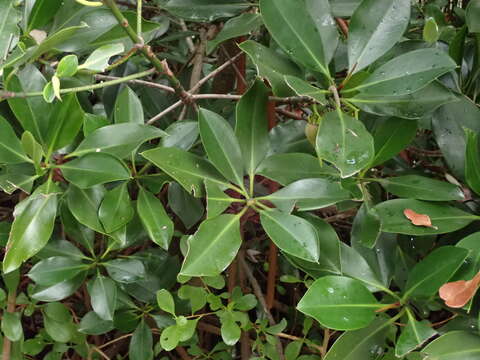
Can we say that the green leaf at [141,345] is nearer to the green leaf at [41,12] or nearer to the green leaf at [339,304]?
the green leaf at [339,304]

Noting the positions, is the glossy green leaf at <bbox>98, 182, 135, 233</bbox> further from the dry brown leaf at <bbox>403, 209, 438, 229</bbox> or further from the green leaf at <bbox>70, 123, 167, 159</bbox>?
the dry brown leaf at <bbox>403, 209, 438, 229</bbox>

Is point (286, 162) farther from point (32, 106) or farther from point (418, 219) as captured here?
point (32, 106)

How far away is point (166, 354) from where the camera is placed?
118 centimetres

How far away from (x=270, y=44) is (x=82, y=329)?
23.4 inches

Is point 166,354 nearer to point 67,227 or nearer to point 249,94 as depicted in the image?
point 67,227

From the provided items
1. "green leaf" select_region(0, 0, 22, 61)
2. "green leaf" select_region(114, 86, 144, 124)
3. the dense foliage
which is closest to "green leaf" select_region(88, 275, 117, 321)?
the dense foliage

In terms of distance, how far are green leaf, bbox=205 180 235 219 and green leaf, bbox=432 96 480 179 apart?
0.31 meters

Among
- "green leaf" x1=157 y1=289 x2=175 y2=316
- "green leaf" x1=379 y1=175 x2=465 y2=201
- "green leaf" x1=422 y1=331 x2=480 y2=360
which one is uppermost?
"green leaf" x1=379 y1=175 x2=465 y2=201

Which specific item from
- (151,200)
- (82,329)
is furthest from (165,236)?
(82,329)

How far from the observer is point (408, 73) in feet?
1.93

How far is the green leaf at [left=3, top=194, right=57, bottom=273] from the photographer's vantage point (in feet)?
1.90

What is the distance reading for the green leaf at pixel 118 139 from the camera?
61cm

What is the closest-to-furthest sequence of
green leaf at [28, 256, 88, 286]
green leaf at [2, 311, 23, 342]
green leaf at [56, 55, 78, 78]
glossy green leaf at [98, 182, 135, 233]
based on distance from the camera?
green leaf at [56, 55, 78, 78], glossy green leaf at [98, 182, 135, 233], green leaf at [28, 256, 88, 286], green leaf at [2, 311, 23, 342]

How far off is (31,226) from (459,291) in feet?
1.64
